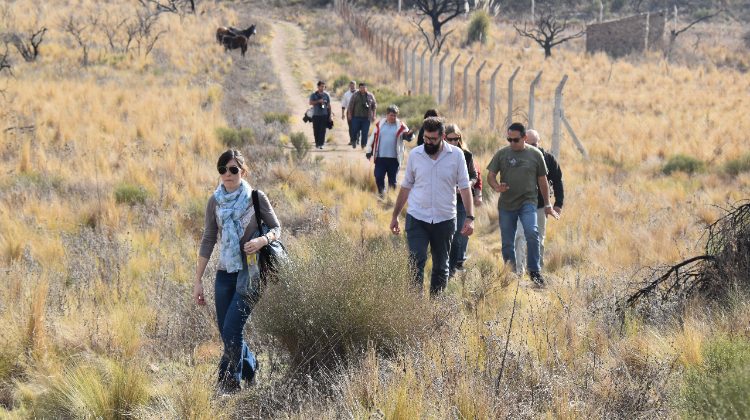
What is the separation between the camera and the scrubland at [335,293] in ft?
13.5

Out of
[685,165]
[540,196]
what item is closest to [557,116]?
[685,165]

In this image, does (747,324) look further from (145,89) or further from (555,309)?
(145,89)

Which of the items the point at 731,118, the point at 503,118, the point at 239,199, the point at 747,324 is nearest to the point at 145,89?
the point at 503,118

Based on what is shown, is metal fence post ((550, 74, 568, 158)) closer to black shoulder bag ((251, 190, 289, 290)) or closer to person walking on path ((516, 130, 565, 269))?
person walking on path ((516, 130, 565, 269))

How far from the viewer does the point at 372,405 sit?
4.03m

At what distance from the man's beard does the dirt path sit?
7958 mm

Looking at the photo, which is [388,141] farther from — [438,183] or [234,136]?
[234,136]

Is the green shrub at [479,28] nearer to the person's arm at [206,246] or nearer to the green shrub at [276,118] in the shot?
the green shrub at [276,118]

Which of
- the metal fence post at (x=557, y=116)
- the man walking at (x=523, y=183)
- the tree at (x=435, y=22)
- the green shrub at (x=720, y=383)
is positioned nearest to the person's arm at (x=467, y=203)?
the man walking at (x=523, y=183)

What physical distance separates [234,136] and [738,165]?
9788 millimetres

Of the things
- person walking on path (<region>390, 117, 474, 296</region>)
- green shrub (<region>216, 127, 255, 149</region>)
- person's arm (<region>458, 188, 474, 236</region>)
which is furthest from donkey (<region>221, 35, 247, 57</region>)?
person's arm (<region>458, 188, 474, 236</region>)

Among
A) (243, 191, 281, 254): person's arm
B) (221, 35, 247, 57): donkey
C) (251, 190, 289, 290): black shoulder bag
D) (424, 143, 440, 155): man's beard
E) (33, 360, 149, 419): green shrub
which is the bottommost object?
(33, 360, 149, 419): green shrub

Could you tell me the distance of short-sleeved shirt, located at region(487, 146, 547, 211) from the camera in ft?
23.8

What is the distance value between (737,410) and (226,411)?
259cm
